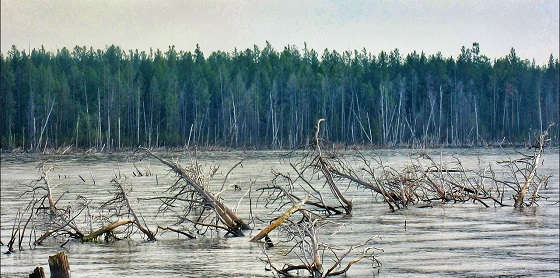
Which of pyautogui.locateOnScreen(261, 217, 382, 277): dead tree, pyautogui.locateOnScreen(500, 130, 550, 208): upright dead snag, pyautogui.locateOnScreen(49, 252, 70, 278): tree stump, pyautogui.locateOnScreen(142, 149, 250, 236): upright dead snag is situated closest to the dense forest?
pyautogui.locateOnScreen(500, 130, 550, 208): upright dead snag

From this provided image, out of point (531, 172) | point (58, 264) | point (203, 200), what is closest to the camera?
point (58, 264)

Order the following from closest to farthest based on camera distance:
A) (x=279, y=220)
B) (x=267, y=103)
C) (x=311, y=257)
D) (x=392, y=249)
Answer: (x=311, y=257) → (x=279, y=220) → (x=392, y=249) → (x=267, y=103)

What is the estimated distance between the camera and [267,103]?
11056 centimetres

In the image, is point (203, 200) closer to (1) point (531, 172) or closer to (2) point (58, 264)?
(1) point (531, 172)

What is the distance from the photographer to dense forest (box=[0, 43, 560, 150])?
323 ft

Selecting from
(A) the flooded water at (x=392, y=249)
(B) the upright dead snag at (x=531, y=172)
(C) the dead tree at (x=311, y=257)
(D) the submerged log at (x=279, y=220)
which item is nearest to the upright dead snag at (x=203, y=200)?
(A) the flooded water at (x=392, y=249)

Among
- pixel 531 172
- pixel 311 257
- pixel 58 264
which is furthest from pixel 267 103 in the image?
pixel 58 264

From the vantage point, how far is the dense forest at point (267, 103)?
323 ft

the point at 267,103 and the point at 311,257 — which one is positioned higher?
the point at 267,103

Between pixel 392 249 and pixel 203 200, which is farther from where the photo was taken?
pixel 203 200

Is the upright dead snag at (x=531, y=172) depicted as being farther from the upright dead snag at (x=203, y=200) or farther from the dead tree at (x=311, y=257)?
the dead tree at (x=311, y=257)

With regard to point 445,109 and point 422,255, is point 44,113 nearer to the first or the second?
point 445,109

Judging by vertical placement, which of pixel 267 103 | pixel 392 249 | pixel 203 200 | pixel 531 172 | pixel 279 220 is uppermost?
pixel 267 103

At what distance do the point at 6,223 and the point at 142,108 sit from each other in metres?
81.9
